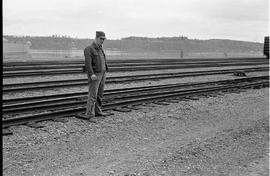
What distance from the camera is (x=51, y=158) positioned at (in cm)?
576

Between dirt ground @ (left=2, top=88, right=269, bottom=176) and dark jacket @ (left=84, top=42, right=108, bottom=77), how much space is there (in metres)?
1.14

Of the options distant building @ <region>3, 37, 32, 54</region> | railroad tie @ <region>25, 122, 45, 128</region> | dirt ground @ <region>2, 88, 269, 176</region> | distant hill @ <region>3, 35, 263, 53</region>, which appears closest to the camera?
dirt ground @ <region>2, 88, 269, 176</region>

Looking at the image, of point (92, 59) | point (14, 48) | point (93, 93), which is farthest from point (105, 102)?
point (14, 48)

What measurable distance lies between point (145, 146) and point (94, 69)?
2616 millimetres

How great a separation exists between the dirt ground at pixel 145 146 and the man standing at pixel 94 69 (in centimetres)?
40

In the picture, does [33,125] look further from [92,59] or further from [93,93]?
[92,59]

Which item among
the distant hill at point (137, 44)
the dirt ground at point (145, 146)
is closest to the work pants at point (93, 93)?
the dirt ground at point (145, 146)

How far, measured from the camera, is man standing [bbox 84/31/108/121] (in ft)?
27.2

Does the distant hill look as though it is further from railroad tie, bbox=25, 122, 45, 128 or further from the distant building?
railroad tie, bbox=25, 122, 45, 128

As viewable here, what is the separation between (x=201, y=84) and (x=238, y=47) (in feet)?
370

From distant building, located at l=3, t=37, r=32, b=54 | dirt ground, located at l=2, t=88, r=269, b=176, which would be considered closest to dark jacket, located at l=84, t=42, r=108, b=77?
dirt ground, located at l=2, t=88, r=269, b=176

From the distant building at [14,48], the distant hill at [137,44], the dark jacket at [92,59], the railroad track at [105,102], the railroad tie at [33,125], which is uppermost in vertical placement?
the distant hill at [137,44]

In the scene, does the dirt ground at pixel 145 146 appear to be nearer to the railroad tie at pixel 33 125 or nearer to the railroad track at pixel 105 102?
the railroad tie at pixel 33 125

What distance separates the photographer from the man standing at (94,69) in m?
8.29
